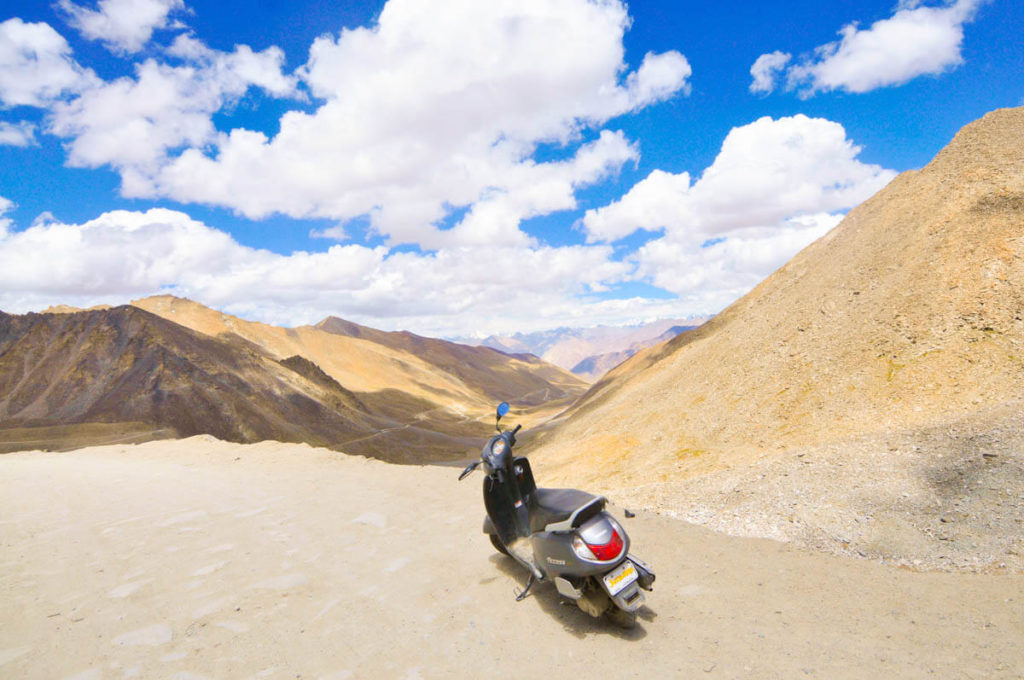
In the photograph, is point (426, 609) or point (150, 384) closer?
point (426, 609)

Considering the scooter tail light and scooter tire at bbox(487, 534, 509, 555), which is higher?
the scooter tail light

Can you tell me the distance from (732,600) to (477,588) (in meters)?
3.14

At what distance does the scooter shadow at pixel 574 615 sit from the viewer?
524cm

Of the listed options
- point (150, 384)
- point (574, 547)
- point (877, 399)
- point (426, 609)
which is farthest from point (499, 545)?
point (150, 384)

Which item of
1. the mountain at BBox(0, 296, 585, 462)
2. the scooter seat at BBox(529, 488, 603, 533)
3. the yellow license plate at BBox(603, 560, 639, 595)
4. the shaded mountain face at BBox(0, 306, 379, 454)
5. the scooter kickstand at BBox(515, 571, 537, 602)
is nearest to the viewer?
the yellow license plate at BBox(603, 560, 639, 595)

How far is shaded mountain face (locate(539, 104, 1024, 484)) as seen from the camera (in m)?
12.8

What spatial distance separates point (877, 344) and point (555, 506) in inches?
590

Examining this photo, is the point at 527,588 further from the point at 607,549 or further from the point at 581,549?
the point at 607,549

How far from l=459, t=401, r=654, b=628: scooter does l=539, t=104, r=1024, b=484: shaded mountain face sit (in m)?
7.84

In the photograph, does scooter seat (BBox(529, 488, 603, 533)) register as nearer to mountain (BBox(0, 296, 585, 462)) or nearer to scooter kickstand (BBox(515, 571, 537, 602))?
scooter kickstand (BBox(515, 571, 537, 602))

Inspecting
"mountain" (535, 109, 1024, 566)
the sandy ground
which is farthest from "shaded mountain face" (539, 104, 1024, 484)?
the sandy ground

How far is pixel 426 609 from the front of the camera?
19.1ft

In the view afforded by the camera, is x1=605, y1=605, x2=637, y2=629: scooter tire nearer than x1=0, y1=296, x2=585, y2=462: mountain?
Yes

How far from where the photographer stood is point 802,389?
16.2 metres
